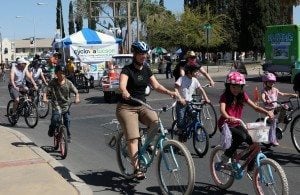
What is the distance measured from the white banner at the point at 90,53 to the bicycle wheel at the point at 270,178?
76.9ft

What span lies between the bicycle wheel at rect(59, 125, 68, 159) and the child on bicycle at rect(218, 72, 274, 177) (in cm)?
361

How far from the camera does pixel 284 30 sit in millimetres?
26891

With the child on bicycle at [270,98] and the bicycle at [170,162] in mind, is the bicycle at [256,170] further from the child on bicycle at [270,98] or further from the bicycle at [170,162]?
the child on bicycle at [270,98]

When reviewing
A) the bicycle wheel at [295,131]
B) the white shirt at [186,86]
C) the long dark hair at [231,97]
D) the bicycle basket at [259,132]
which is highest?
the long dark hair at [231,97]

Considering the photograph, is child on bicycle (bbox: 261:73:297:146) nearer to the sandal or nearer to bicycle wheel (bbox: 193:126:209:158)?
bicycle wheel (bbox: 193:126:209:158)

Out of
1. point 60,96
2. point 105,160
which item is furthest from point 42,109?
point 105,160

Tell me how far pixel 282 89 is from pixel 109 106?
7849mm

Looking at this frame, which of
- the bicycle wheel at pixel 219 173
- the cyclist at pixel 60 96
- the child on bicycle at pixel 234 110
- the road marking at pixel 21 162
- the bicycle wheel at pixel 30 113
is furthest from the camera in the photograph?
the bicycle wheel at pixel 30 113

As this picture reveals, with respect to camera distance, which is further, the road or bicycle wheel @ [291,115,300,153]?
bicycle wheel @ [291,115,300,153]

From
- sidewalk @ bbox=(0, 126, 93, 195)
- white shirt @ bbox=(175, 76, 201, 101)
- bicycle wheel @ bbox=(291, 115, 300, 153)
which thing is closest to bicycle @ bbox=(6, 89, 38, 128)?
sidewalk @ bbox=(0, 126, 93, 195)

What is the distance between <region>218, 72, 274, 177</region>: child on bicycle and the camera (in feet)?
20.5

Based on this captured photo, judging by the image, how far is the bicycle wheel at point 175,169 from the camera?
598 centimetres

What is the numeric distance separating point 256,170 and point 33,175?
10.8 feet

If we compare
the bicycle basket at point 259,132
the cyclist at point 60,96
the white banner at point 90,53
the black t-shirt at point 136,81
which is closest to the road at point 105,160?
the cyclist at point 60,96
